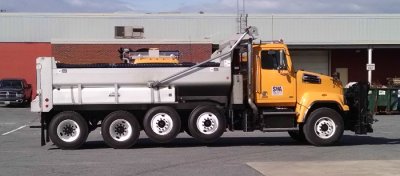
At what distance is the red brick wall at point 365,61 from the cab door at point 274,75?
31.8 meters

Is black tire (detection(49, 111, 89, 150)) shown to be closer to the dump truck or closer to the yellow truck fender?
the dump truck

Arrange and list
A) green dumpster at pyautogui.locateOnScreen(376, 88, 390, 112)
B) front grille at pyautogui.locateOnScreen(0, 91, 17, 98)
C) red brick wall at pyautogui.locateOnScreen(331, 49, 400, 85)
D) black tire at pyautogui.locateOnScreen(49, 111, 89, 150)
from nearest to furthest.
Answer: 1. black tire at pyautogui.locateOnScreen(49, 111, 89, 150)
2. green dumpster at pyautogui.locateOnScreen(376, 88, 390, 112)
3. front grille at pyautogui.locateOnScreen(0, 91, 17, 98)
4. red brick wall at pyautogui.locateOnScreen(331, 49, 400, 85)

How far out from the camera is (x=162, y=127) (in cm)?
1652

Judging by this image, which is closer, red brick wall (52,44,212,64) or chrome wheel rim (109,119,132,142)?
chrome wheel rim (109,119,132,142)

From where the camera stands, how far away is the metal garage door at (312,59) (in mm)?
47719

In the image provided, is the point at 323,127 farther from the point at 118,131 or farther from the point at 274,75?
the point at 118,131

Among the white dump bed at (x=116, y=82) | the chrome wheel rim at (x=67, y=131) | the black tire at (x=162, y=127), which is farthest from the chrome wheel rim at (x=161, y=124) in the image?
the chrome wheel rim at (x=67, y=131)

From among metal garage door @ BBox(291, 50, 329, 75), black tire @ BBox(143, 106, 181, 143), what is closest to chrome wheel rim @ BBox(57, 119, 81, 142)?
black tire @ BBox(143, 106, 181, 143)

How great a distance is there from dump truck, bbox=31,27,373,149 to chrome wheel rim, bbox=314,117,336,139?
27 mm

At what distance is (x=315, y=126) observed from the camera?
670 inches

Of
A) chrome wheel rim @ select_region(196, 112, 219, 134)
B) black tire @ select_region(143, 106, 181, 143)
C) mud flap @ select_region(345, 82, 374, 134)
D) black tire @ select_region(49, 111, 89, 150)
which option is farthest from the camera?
mud flap @ select_region(345, 82, 374, 134)

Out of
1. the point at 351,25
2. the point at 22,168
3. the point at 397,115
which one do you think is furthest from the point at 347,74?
the point at 22,168

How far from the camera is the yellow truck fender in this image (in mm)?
16922

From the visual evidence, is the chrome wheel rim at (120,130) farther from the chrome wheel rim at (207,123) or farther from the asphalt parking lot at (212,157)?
the chrome wheel rim at (207,123)
